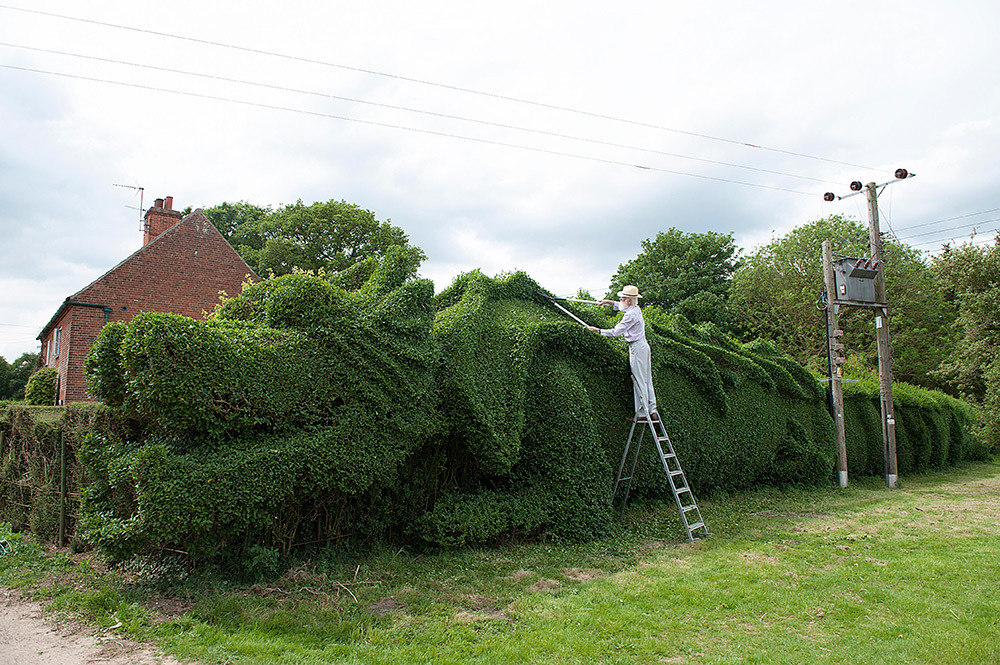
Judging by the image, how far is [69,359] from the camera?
18.3 metres

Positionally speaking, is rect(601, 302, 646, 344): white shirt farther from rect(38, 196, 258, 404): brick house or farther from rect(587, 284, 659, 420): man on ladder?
rect(38, 196, 258, 404): brick house

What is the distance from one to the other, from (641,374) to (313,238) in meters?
24.9

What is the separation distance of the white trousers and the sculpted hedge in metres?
0.34

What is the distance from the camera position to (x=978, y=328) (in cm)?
2195

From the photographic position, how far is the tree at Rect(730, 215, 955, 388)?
88.2ft

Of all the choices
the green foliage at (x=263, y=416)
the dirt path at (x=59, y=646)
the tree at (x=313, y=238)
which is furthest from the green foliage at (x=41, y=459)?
the tree at (x=313, y=238)

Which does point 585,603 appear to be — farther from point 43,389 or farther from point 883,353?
point 43,389

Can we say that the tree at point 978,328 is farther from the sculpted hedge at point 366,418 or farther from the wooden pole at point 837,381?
the sculpted hedge at point 366,418

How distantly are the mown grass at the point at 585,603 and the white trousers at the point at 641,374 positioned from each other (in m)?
1.83

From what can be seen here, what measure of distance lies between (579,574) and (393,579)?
1.96 metres

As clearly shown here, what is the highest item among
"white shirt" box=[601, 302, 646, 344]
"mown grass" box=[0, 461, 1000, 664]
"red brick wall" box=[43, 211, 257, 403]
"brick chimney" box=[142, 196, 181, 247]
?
"brick chimney" box=[142, 196, 181, 247]

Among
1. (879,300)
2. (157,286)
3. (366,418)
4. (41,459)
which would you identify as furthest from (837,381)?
(157,286)

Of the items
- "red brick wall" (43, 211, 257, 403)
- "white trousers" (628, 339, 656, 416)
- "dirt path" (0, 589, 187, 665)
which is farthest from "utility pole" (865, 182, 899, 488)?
"red brick wall" (43, 211, 257, 403)

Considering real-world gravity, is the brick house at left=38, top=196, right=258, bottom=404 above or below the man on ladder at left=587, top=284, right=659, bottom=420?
above
